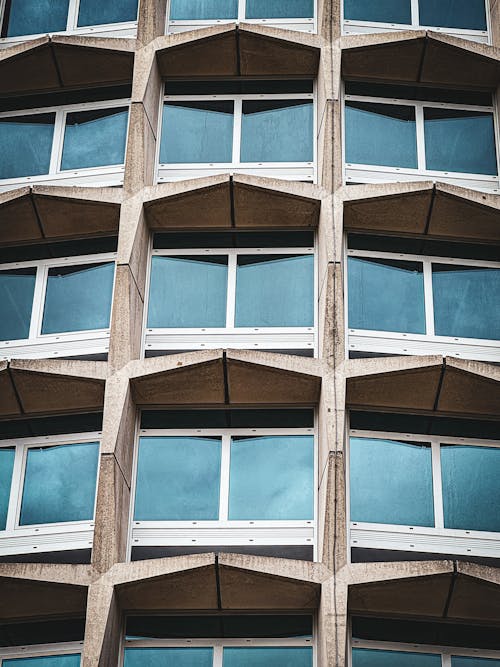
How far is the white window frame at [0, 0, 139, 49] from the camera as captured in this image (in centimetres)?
2848

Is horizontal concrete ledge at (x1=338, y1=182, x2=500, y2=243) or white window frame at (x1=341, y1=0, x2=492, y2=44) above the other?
white window frame at (x1=341, y1=0, x2=492, y2=44)

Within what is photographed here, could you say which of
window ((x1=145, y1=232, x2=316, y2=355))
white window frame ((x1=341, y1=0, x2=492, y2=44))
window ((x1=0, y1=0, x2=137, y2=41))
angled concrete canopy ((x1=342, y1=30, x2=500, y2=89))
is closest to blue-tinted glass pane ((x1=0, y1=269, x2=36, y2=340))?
window ((x1=145, y1=232, x2=316, y2=355))

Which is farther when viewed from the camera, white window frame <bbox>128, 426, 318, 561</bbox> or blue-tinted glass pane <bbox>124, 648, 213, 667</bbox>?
white window frame <bbox>128, 426, 318, 561</bbox>

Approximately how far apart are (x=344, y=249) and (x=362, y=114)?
3279mm

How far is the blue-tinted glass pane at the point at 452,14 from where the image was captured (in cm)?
2858

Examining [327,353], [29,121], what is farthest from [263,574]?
[29,121]

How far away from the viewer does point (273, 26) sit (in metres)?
28.2

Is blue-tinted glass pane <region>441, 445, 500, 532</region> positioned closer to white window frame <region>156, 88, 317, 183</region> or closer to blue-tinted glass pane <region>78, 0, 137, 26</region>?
white window frame <region>156, 88, 317, 183</region>

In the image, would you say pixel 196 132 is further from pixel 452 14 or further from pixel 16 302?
pixel 452 14

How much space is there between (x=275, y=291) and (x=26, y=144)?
6.29 metres

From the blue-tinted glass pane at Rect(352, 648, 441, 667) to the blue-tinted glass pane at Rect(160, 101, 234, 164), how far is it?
1000 cm

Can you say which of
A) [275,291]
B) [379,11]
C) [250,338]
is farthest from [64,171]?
[379,11]

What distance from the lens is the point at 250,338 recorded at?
81.7 ft

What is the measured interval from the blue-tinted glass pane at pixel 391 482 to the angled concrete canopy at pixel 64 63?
9.25 m
